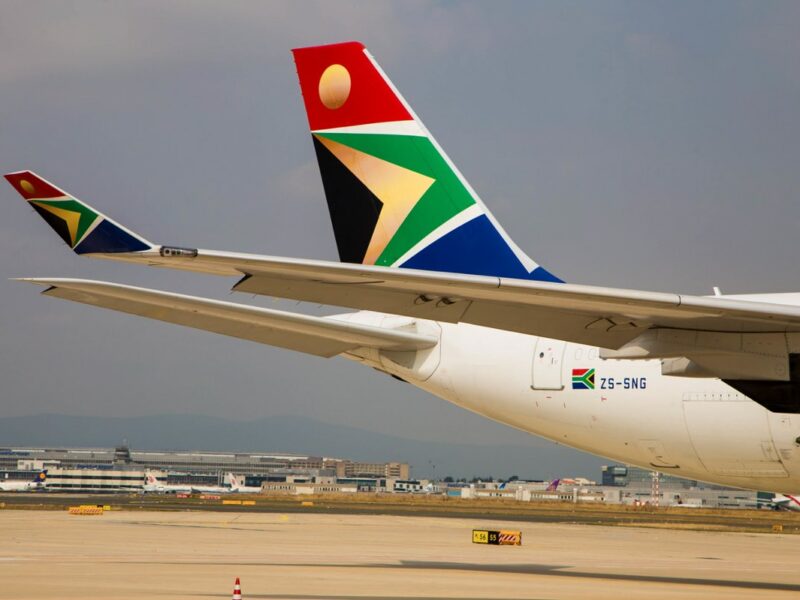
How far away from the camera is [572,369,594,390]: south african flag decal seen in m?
20.3

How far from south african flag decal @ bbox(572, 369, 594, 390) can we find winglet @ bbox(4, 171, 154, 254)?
997 centimetres

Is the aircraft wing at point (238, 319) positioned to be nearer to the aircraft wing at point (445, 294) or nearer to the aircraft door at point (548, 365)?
the aircraft wing at point (445, 294)

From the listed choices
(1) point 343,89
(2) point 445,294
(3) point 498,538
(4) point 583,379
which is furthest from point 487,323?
(3) point 498,538

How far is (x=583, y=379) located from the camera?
2041cm

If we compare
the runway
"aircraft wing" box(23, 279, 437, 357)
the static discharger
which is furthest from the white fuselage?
the static discharger

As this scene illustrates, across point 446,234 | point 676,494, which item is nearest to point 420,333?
point 446,234

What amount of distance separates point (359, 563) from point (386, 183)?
25.4ft

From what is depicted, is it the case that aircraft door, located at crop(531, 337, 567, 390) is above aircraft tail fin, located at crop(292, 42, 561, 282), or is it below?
below

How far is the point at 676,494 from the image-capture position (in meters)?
156

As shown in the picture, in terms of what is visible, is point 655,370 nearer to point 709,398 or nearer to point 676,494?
point 709,398

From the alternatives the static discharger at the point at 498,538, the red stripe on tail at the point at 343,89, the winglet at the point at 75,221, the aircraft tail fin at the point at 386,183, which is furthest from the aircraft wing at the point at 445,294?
the static discharger at the point at 498,538

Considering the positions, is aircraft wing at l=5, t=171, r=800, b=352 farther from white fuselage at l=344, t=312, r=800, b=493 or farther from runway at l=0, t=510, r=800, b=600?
runway at l=0, t=510, r=800, b=600

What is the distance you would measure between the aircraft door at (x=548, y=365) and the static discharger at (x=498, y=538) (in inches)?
450

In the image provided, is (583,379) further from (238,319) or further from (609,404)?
(238,319)
